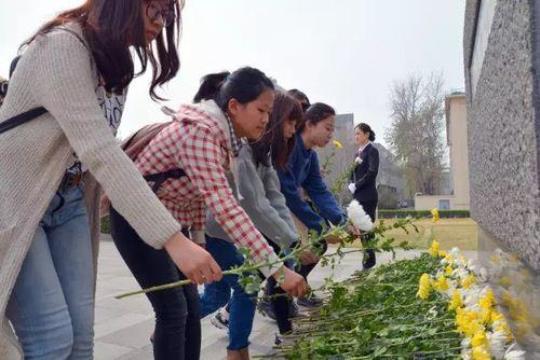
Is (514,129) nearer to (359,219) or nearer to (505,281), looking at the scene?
(359,219)

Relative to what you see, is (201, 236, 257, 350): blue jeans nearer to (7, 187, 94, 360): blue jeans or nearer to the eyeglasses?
(7, 187, 94, 360): blue jeans

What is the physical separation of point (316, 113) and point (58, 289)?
2.56 m

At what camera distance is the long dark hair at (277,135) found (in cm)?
308

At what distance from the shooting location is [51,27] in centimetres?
159

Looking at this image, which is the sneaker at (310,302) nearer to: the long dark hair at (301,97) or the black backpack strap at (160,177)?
the long dark hair at (301,97)

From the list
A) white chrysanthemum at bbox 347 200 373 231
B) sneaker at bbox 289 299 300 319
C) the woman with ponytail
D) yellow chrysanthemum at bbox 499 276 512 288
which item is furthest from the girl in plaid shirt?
the woman with ponytail

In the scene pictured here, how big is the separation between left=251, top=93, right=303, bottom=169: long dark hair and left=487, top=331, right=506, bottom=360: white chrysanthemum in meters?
1.58

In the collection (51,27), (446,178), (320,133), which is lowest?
(446,178)

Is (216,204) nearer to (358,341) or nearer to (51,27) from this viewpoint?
(51,27)

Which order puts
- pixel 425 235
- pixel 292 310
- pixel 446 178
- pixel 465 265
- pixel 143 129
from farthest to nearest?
1. pixel 446 178
2. pixel 292 310
3. pixel 425 235
4. pixel 465 265
5. pixel 143 129

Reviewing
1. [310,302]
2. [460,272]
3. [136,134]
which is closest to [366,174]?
[310,302]

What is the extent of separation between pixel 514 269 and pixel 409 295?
92 cm

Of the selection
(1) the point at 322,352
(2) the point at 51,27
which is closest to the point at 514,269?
(1) the point at 322,352

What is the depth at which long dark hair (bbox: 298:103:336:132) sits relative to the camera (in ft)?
12.6
